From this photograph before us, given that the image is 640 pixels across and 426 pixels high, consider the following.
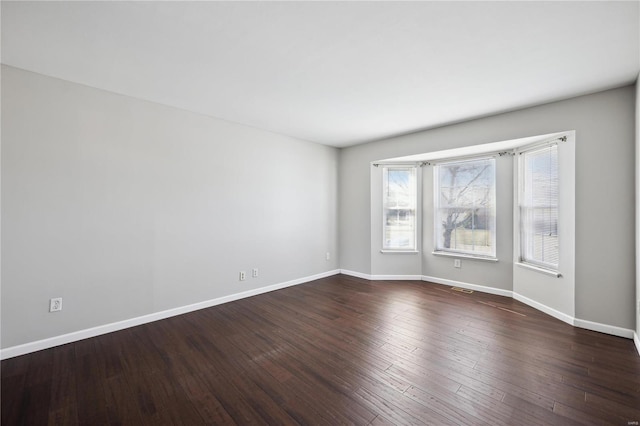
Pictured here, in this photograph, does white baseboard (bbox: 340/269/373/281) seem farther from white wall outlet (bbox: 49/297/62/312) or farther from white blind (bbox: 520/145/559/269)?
white wall outlet (bbox: 49/297/62/312)

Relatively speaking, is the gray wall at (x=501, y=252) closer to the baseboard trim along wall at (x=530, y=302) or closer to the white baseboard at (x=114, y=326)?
the baseboard trim along wall at (x=530, y=302)

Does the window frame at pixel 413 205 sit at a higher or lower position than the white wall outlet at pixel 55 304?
higher

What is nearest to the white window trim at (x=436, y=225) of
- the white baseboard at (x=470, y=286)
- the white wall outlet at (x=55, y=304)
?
the white baseboard at (x=470, y=286)

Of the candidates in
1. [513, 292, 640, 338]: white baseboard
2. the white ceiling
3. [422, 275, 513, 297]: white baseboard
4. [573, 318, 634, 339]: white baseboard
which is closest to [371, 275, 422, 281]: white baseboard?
[422, 275, 513, 297]: white baseboard

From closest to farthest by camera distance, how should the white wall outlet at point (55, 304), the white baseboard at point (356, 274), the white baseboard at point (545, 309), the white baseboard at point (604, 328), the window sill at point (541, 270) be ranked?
the white wall outlet at point (55, 304) < the white baseboard at point (604, 328) < the white baseboard at point (545, 309) < the window sill at point (541, 270) < the white baseboard at point (356, 274)

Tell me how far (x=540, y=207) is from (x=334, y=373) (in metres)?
3.49

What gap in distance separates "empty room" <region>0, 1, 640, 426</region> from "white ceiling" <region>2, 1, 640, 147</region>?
21 millimetres

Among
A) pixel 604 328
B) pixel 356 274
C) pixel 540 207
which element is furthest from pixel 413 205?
pixel 604 328

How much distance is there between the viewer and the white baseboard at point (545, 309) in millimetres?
3102

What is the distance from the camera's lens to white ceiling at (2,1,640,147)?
1759mm

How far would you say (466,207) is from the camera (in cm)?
453

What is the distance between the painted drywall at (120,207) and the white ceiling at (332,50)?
36 centimetres

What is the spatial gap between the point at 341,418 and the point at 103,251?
2.89 m

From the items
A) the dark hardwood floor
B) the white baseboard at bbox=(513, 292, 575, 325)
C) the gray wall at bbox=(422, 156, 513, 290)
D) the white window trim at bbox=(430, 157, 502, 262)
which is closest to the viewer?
the dark hardwood floor
